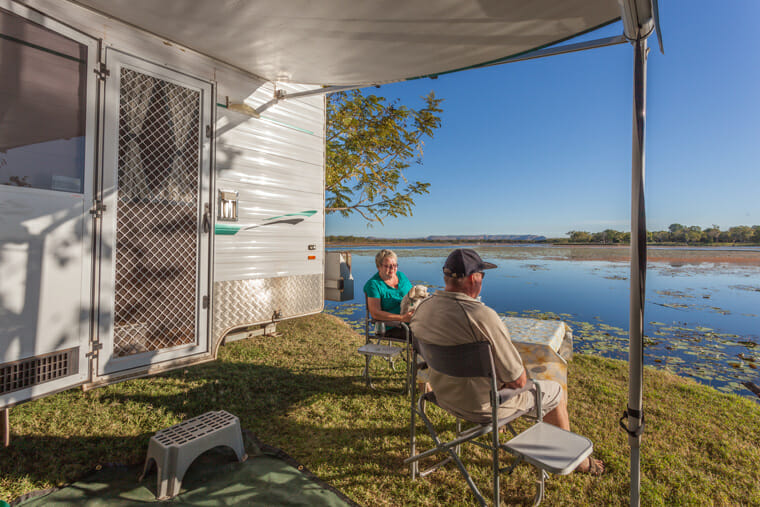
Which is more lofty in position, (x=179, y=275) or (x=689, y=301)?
(x=179, y=275)

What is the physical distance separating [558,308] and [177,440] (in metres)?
11.7

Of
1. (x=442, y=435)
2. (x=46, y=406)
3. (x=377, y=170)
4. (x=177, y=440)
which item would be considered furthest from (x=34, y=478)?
(x=377, y=170)

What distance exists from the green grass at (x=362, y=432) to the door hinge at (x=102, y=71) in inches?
97.1

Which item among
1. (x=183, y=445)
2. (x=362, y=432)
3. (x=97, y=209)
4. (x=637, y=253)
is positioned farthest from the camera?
(x=362, y=432)

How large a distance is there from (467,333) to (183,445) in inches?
66.5

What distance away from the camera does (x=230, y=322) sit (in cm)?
349

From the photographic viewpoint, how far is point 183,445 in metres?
1.99

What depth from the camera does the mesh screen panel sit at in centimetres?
258

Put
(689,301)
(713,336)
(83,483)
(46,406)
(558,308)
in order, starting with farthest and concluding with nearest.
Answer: (689,301)
(558,308)
(713,336)
(46,406)
(83,483)

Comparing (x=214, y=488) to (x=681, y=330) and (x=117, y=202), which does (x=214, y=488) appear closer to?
(x=117, y=202)

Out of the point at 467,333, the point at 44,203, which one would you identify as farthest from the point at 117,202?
the point at 467,333

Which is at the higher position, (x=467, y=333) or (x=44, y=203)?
(x=44, y=203)

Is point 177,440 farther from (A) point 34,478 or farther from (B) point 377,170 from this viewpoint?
(B) point 377,170

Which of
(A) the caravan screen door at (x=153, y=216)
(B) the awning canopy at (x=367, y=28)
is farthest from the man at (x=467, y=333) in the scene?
(A) the caravan screen door at (x=153, y=216)
